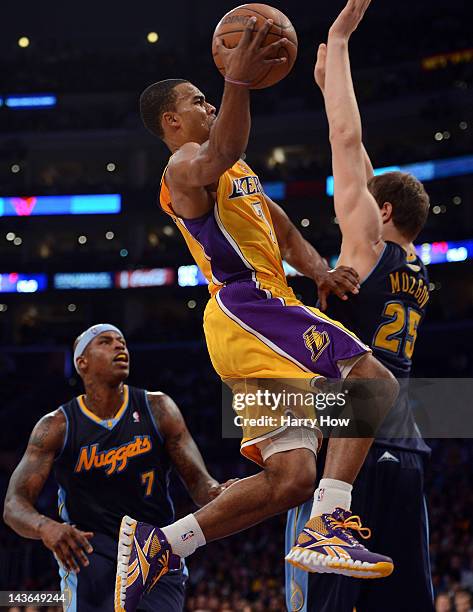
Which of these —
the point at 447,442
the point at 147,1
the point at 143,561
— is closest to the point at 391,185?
the point at 143,561

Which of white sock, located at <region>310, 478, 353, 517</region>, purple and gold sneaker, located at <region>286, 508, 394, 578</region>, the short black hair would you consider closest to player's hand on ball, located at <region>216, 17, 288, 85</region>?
the short black hair

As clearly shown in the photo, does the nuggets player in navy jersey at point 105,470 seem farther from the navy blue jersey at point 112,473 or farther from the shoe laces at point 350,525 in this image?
the shoe laces at point 350,525

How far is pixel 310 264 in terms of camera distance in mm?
4945

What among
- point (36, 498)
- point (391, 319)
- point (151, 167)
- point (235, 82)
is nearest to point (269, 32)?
point (235, 82)

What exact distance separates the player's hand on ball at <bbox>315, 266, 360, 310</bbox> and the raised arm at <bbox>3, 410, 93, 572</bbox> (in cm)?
204

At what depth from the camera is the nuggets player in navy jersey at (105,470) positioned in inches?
227

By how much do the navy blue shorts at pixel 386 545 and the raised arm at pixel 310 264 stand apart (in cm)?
83

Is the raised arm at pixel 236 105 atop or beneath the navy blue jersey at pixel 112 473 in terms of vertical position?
atop

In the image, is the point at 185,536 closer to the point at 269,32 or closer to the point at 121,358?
the point at 269,32

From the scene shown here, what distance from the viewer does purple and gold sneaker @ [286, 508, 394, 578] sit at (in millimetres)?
3732

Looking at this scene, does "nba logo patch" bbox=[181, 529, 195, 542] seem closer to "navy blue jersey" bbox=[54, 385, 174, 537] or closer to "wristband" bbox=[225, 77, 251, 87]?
"navy blue jersey" bbox=[54, 385, 174, 537]

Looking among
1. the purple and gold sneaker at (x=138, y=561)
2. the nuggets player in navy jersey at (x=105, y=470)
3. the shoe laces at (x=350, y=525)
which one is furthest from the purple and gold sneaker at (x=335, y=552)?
the nuggets player in navy jersey at (x=105, y=470)

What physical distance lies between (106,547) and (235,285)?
2373 mm

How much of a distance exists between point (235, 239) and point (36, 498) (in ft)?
8.80
